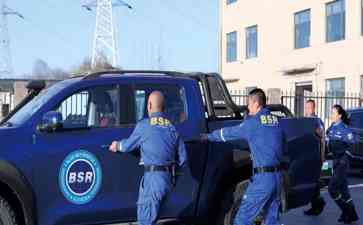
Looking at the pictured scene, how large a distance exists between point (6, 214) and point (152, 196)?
149cm

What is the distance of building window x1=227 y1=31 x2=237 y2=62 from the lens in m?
38.4

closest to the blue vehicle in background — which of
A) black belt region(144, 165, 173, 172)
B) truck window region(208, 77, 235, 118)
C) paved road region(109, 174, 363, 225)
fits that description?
paved road region(109, 174, 363, 225)

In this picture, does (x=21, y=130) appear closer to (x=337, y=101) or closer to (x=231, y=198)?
(x=231, y=198)

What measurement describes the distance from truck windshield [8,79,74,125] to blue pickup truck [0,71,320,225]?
0.06 ft

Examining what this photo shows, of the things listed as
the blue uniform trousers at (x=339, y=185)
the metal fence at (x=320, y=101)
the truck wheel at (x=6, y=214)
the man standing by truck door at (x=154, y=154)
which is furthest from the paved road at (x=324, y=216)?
the metal fence at (x=320, y=101)

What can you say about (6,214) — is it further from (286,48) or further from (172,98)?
(286,48)

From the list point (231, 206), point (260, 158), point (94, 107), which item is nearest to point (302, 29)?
point (231, 206)

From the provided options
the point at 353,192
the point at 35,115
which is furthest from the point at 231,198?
the point at 353,192

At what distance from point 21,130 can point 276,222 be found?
296 centimetres

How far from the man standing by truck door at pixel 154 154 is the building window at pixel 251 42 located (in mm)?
29979

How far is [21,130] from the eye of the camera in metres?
6.50

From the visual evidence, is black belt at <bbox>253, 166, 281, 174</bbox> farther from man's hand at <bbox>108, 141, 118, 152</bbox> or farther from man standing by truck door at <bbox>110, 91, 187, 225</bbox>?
man's hand at <bbox>108, 141, 118, 152</bbox>

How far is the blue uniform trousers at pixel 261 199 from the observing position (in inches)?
274

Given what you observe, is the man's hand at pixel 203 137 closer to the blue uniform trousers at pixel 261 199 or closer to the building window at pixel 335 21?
the blue uniform trousers at pixel 261 199
